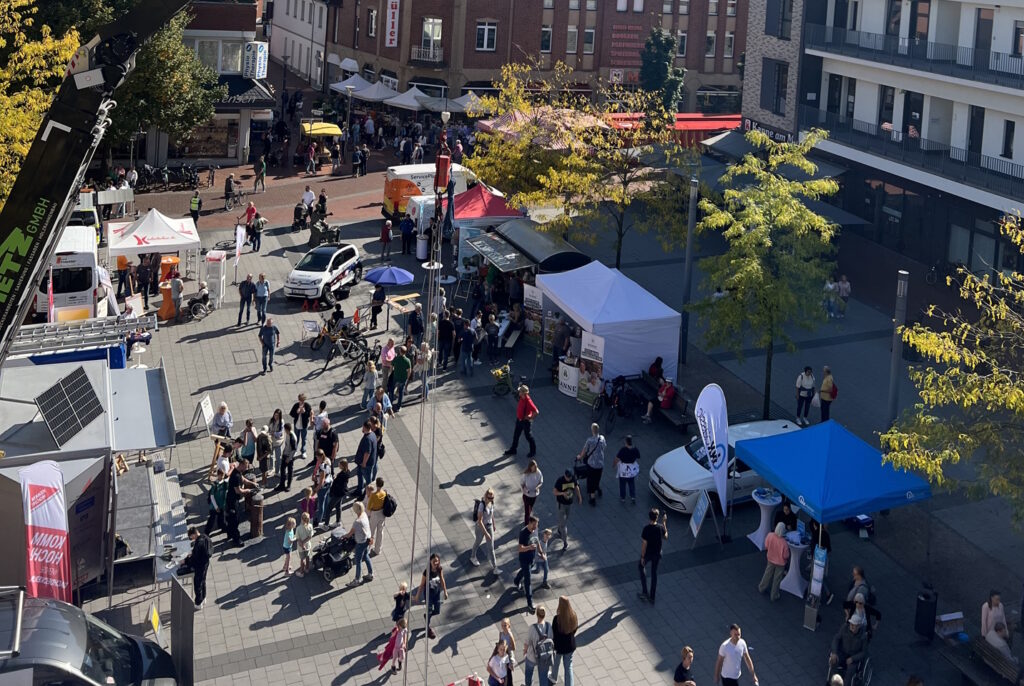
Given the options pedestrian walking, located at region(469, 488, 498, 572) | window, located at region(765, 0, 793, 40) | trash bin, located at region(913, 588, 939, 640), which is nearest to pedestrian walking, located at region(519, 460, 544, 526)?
pedestrian walking, located at region(469, 488, 498, 572)

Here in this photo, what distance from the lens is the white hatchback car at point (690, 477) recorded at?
Result: 21.2 meters

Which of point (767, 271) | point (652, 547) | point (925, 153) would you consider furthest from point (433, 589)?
point (925, 153)

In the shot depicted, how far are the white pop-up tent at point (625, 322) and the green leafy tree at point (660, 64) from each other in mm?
35727

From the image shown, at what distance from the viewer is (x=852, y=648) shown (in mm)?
16094

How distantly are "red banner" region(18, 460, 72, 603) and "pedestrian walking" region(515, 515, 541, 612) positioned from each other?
21.9ft

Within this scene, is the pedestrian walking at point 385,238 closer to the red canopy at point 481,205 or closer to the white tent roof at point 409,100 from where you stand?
the red canopy at point 481,205

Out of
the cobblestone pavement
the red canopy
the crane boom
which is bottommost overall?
the cobblestone pavement

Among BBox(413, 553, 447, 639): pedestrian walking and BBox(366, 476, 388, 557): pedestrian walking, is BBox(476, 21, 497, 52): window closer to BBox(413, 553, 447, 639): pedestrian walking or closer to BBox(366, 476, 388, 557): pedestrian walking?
BBox(366, 476, 388, 557): pedestrian walking

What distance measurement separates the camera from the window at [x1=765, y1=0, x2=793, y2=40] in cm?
4159

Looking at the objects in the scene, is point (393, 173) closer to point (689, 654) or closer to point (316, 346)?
point (316, 346)

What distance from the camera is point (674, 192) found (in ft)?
106

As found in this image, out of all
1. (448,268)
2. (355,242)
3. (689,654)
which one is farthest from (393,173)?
(689,654)

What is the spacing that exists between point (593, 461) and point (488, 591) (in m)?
3.77

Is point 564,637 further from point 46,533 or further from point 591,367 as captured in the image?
point 591,367
